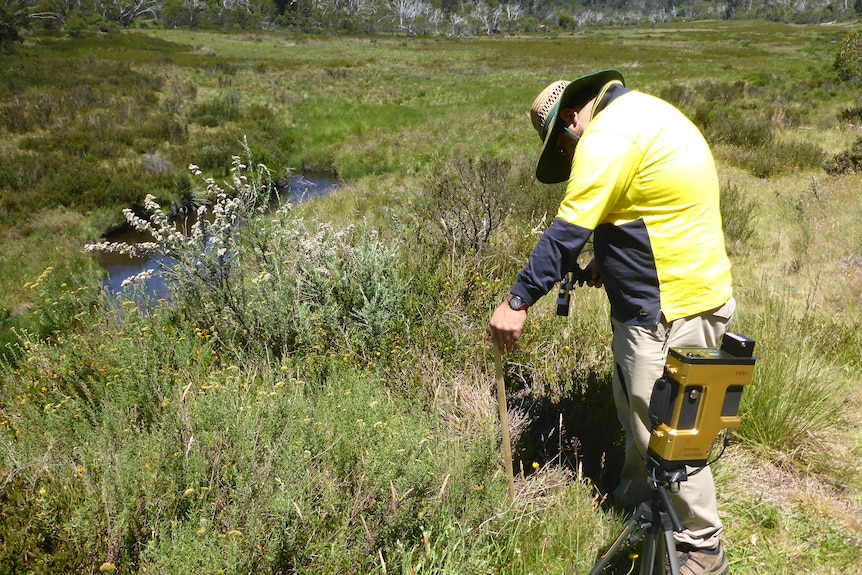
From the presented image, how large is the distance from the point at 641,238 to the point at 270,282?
100 inches

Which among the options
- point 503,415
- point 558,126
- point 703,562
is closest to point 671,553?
point 703,562

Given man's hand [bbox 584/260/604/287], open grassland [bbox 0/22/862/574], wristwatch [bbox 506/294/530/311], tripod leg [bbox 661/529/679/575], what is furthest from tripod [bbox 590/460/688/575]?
man's hand [bbox 584/260/604/287]

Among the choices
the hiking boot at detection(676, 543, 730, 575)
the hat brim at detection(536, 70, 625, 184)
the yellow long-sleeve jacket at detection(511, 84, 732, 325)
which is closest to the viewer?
the yellow long-sleeve jacket at detection(511, 84, 732, 325)

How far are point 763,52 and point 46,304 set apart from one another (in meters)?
49.7

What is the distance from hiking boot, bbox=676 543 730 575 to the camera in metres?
2.11

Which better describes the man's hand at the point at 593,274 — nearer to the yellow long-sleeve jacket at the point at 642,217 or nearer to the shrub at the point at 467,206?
the yellow long-sleeve jacket at the point at 642,217

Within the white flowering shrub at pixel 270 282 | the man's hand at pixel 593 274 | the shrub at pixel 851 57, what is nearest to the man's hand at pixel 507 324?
the man's hand at pixel 593 274

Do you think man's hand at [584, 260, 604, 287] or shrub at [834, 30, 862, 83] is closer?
man's hand at [584, 260, 604, 287]

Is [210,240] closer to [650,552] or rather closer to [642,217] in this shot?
[642,217]

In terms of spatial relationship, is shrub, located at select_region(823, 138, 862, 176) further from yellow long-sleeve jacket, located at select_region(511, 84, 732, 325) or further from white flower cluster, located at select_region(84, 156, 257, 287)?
white flower cluster, located at select_region(84, 156, 257, 287)

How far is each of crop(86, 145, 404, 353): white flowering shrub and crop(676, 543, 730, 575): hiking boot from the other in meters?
1.96

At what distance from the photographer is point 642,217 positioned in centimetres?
188

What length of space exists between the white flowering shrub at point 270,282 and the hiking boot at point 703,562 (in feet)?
Answer: 6.42

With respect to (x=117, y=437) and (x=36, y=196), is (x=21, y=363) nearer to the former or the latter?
(x=117, y=437)
